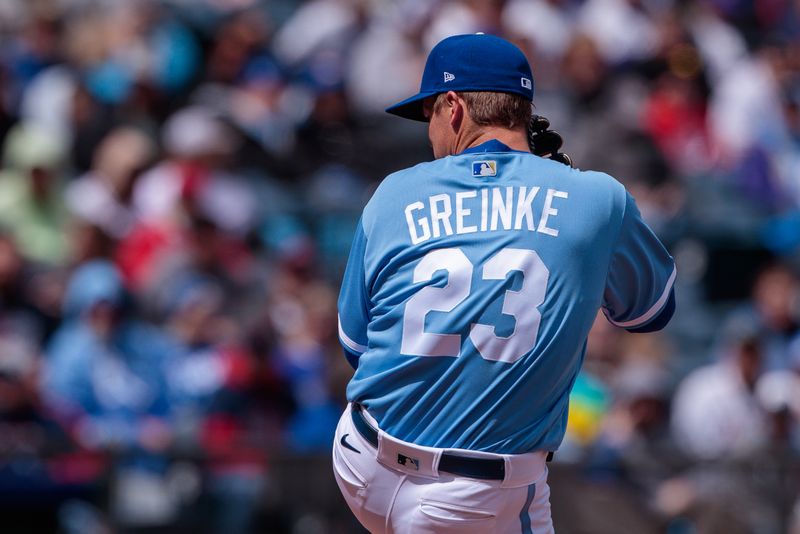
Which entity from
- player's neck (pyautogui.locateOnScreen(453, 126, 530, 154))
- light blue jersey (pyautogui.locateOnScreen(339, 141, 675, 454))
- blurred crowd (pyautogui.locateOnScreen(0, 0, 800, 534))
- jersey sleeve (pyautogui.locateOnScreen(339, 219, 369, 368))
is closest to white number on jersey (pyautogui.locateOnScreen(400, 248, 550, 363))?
light blue jersey (pyautogui.locateOnScreen(339, 141, 675, 454))

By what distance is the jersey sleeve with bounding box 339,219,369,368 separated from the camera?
395 centimetres

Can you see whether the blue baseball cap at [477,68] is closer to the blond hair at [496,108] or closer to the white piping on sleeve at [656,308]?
the blond hair at [496,108]

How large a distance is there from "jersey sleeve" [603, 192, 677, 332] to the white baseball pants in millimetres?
495

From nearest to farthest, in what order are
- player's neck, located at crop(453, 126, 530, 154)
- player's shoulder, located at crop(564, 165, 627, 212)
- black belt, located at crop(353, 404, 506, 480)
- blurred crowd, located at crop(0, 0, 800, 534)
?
black belt, located at crop(353, 404, 506, 480)
player's shoulder, located at crop(564, 165, 627, 212)
player's neck, located at crop(453, 126, 530, 154)
blurred crowd, located at crop(0, 0, 800, 534)

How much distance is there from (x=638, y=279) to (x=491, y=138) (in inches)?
22.0

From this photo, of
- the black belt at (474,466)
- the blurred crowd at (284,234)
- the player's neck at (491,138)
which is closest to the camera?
the black belt at (474,466)

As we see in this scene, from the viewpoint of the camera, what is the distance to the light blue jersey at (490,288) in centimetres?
372

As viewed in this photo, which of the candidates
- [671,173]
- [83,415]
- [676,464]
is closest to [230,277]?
[83,415]

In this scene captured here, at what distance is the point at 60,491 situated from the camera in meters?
7.71

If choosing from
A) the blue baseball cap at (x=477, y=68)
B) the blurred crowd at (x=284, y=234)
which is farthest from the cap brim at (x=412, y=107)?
the blurred crowd at (x=284, y=234)

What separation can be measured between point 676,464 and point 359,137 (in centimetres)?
406

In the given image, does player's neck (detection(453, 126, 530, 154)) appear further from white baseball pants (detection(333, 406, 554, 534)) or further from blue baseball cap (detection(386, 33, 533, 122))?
white baseball pants (detection(333, 406, 554, 534))

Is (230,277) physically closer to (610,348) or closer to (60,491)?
(60,491)

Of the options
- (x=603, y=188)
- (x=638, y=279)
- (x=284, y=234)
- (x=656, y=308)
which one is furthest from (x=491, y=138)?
(x=284, y=234)
